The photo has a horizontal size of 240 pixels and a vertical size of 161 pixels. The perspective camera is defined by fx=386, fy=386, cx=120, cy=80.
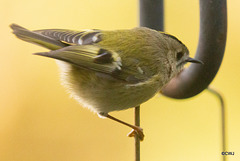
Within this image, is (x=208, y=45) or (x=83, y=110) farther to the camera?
(x=83, y=110)

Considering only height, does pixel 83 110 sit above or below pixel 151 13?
below

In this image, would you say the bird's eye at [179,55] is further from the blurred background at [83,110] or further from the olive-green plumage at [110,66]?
the blurred background at [83,110]

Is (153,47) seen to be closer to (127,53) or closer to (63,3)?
(127,53)

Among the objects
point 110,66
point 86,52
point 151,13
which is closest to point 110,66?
point 110,66

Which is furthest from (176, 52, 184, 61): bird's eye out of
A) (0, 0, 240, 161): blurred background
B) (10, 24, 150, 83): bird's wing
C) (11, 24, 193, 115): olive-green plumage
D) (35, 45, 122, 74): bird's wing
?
(0, 0, 240, 161): blurred background

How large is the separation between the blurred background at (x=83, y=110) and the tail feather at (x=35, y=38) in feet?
3.07

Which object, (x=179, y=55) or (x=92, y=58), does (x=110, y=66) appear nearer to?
(x=92, y=58)

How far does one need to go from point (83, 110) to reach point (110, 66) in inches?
40.0

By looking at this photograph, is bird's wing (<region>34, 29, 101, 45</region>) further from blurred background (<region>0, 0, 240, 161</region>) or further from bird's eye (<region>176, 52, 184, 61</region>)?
blurred background (<region>0, 0, 240, 161</region>)

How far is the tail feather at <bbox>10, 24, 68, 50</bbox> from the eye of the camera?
3.78 feet

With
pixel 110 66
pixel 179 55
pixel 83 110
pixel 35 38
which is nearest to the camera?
pixel 35 38

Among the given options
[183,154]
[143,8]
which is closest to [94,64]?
[143,8]

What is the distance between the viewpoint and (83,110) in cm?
229

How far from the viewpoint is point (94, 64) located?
1.28 m
